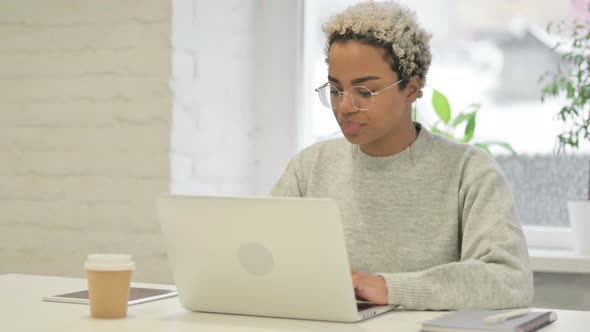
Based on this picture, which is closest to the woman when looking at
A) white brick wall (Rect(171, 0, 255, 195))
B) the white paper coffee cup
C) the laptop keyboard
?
the laptop keyboard

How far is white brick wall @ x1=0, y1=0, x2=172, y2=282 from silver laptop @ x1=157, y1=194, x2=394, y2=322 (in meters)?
1.02

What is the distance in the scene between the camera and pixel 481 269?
1.50 meters

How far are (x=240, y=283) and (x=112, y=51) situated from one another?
4.16 ft

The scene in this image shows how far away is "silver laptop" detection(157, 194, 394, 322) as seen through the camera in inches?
48.4

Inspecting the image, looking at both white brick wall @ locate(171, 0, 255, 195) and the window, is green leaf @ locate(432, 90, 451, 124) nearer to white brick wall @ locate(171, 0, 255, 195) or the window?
the window

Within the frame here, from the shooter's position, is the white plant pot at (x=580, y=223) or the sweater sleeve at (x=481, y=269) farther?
the white plant pot at (x=580, y=223)

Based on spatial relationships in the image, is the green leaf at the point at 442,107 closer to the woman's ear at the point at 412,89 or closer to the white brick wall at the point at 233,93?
the white brick wall at the point at 233,93

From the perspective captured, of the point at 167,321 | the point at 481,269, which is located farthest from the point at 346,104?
the point at 167,321

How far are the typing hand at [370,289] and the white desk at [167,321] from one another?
0.03 metres

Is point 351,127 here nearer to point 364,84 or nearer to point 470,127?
point 364,84

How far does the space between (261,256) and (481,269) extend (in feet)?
1.38

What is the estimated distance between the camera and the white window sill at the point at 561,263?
225 centimetres

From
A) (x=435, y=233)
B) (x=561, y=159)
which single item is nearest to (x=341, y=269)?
(x=435, y=233)

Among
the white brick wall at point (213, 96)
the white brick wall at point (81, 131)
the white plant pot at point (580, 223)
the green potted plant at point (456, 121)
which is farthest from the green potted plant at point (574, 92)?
the white brick wall at point (81, 131)
